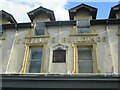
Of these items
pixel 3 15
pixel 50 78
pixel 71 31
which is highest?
pixel 3 15

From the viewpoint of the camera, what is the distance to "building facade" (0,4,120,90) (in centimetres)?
937

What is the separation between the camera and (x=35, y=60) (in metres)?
11.2

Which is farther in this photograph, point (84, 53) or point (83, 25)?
point (83, 25)

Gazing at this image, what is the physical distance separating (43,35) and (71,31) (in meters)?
1.62

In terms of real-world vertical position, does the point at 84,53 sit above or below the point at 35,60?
above

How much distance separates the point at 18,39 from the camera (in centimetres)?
1195

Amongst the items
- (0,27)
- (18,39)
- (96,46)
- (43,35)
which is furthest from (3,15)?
(96,46)

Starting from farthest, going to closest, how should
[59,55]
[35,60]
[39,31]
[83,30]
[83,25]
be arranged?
[39,31]
[83,25]
[83,30]
[35,60]
[59,55]

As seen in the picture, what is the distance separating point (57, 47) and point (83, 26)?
6.76 feet

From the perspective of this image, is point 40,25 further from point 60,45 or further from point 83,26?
point 83,26

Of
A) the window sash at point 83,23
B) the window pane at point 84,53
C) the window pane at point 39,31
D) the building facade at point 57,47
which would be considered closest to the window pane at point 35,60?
the building facade at point 57,47

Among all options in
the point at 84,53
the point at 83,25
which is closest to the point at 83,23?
the point at 83,25

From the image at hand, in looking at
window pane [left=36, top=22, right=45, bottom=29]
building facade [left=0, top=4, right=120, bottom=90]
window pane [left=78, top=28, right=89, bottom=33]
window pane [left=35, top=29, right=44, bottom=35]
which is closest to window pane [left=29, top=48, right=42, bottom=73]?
building facade [left=0, top=4, right=120, bottom=90]

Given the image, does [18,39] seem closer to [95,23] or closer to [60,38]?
[60,38]
